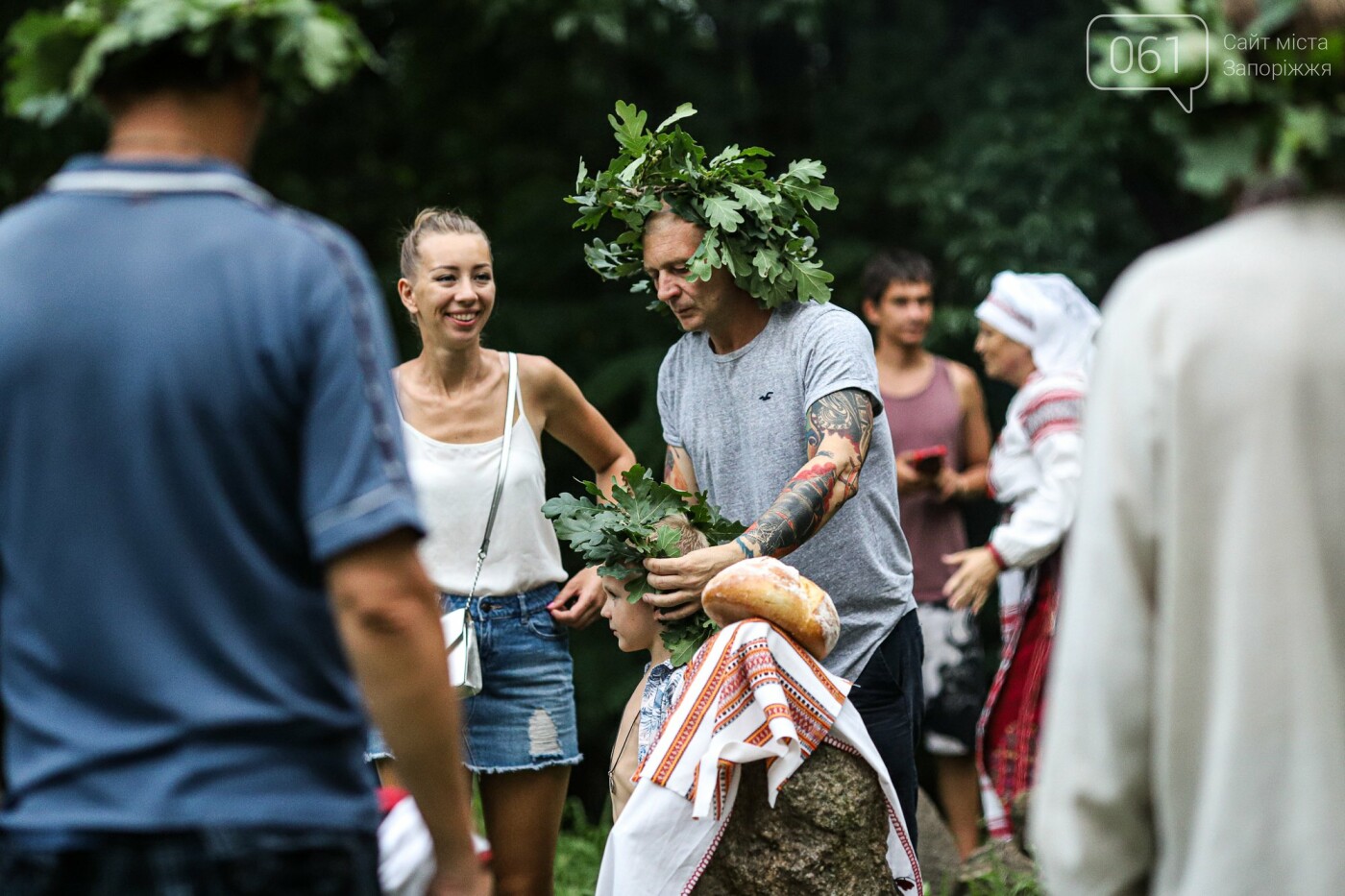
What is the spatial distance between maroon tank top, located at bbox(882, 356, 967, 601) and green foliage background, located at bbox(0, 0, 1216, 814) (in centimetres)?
118

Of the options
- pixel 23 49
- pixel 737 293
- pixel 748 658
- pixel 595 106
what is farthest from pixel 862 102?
pixel 23 49

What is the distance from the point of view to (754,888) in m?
3.73

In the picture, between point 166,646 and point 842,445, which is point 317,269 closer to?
point 166,646

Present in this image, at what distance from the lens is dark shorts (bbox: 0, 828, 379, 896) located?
1947 mm

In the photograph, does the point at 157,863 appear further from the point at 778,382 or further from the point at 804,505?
the point at 778,382

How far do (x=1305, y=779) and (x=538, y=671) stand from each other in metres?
2.99

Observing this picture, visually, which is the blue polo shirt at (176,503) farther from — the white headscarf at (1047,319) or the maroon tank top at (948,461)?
the maroon tank top at (948,461)

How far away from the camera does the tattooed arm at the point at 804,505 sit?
3.82 metres

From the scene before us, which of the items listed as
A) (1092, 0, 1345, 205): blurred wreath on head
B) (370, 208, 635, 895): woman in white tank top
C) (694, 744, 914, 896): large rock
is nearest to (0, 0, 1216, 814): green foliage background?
(370, 208, 635, 895): woman in white tank top

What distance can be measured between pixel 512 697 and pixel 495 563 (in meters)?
0.40

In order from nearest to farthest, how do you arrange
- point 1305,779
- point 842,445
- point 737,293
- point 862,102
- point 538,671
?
point 1305,779
point 842,445
point 737,293
point 538,671
point 862,102

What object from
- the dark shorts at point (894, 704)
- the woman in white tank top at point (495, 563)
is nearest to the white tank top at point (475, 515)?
the woman in white tank top at point (495, 563)

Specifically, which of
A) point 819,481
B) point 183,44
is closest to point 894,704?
point 819,481

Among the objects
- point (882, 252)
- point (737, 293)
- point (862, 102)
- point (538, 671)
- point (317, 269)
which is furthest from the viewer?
point (862, 102)
